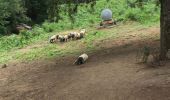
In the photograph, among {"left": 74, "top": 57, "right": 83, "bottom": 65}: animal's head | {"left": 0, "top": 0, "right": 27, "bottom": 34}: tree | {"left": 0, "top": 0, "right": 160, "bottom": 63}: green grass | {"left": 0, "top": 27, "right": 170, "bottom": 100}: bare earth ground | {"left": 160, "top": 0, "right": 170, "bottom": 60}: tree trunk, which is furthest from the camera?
{"left": 0, "top": 0, "right": 27, "bottom": 34}: tree

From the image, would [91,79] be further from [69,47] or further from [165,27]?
[69,47]

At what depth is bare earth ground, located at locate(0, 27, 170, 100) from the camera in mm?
8609

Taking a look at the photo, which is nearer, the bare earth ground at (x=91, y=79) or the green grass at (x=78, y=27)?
the bare earth ground at (x=91, y=79)

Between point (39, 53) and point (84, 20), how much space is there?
972cm

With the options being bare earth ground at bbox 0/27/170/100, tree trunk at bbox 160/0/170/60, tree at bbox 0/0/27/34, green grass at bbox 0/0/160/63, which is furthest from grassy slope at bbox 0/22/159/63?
tree at bbox 0/0/27/34

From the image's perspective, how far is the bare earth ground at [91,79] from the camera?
861 centimetres

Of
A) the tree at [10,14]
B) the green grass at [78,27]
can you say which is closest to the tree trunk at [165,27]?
the green grass at [78,27]

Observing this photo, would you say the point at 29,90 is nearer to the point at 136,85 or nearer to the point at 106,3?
the point at 136,85

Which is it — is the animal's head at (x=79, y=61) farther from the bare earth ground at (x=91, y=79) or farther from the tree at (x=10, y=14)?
the tree at (x=10, y=14)

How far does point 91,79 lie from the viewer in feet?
33.4

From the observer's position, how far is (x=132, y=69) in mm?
10484

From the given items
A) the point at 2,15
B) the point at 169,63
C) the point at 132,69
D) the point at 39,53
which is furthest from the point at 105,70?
the point at 2,15

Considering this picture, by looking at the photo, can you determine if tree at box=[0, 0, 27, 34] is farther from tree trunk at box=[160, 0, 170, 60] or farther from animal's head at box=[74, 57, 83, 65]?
tree trunk at box=[160, 0, 170, 60]

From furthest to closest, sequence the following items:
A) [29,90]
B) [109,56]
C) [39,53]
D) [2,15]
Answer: [2,15] < [39,53] < [109,56] < [29,90]
